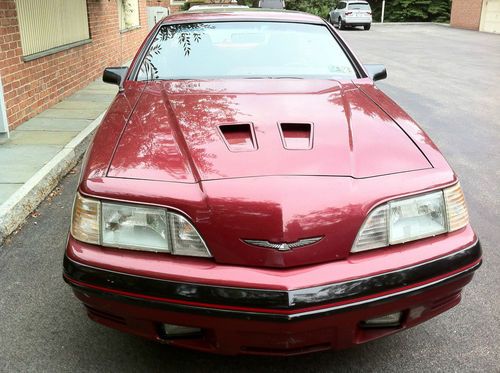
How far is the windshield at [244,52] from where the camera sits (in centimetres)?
348

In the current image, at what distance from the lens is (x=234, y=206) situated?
1967mm

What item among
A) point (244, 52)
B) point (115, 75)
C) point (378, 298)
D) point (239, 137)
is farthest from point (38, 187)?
point (378, 298)

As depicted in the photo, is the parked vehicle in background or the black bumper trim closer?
the black bumper trim

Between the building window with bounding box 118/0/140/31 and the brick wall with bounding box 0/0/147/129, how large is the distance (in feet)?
2.65

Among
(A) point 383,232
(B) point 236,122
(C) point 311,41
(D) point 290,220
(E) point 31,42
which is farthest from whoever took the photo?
(E) point 31,42

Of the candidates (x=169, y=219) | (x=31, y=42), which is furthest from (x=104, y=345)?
(x=31, y=42)

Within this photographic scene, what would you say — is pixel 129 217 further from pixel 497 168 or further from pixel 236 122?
pixel 497 168

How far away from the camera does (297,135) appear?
8.08ft

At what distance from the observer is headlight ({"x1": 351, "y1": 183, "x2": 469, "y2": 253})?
206 centimetres

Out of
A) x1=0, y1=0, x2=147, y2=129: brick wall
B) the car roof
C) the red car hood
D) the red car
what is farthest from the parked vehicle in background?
the red car

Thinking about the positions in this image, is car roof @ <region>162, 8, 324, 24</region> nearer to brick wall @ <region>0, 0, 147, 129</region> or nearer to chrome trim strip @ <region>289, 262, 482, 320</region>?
chrome trim strip @ <region>289, 262, 482, 320</region>

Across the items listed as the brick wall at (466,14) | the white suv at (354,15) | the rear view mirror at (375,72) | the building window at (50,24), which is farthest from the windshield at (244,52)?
the brick wall at (466,14)

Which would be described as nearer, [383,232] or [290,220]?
[290,220]

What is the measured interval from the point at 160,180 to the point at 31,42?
5.83 metres
